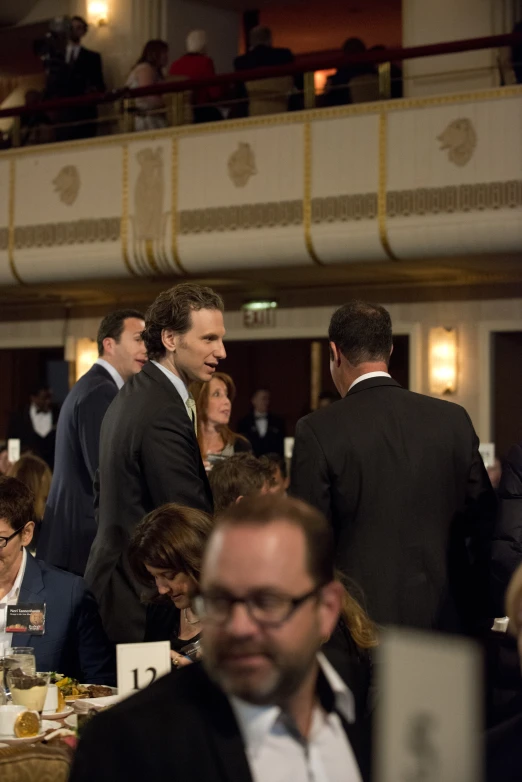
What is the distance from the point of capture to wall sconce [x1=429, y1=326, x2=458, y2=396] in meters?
11.9

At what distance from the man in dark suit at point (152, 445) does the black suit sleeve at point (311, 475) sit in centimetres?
31

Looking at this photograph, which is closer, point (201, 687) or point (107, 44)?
point (201, 687)

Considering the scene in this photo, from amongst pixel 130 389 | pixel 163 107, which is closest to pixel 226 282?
pixel 163 107

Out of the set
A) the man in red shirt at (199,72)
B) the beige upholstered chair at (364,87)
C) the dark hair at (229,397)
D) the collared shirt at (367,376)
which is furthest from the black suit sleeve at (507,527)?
the man in red shirt at (199,72)

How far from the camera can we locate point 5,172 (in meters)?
12.7

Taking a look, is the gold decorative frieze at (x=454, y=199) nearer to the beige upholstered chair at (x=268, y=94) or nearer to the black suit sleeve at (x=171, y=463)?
the beige upholstered chair at (x=268, y=94)

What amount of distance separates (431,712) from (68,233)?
11.8 m

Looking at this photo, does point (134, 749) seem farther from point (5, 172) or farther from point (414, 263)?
point (5, 172)

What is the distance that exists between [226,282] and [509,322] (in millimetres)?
2936

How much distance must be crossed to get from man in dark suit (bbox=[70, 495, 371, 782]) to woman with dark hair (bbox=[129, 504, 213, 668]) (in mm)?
1646

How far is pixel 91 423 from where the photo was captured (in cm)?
464

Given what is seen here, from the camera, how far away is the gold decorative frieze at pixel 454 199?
990 cm

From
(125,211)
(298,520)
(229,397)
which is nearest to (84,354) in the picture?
(125,211)

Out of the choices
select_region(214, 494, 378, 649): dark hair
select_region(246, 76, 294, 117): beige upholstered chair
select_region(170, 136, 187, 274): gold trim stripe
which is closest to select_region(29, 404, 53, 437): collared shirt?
select_region(170, 136, 187, 274): gold trim stripe
